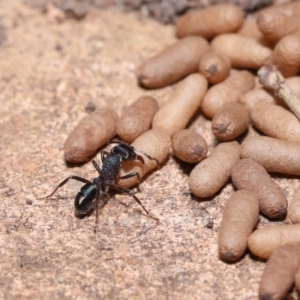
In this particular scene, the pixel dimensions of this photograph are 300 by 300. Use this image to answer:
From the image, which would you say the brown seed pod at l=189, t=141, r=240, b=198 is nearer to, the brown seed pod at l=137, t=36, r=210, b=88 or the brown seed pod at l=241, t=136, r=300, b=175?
the brown seed pod at l=241, t=136, r=300, b=175

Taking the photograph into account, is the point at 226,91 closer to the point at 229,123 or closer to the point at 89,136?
the point at 229,123

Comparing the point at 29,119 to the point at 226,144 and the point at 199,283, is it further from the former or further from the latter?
the point at 199,283

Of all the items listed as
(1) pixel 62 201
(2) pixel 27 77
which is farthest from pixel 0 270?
(2) pixel 27 77

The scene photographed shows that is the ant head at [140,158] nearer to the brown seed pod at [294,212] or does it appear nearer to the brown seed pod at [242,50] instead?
the brown seed pod at [294,212]

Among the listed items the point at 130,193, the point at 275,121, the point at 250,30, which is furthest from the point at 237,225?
the point at 250,30

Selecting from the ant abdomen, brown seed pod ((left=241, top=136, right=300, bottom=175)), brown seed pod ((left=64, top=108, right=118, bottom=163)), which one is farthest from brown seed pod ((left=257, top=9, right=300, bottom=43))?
the ant abdomen

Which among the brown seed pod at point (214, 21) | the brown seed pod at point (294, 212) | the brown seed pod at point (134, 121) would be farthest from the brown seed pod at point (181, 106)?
the brown seed pod at point (294, 212)
